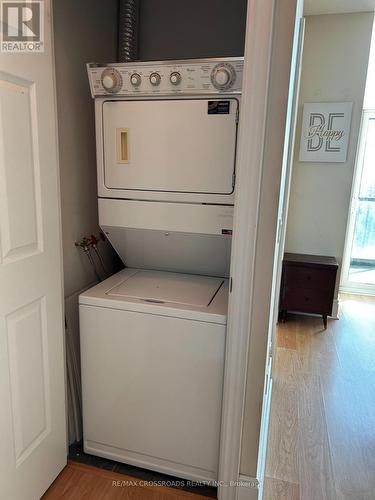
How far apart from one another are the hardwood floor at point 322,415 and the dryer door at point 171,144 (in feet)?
4.30

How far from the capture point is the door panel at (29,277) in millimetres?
1166

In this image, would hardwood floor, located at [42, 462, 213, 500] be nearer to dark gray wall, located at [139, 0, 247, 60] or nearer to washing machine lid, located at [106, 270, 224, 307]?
washing machine lid, located at [106, 270, 224, 307]

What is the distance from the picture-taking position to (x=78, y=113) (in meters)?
1.65

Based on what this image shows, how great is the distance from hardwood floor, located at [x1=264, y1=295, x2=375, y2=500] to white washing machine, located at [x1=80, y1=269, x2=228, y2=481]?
1.39 ft

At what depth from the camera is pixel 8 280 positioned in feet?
3.90

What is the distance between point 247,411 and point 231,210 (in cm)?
78

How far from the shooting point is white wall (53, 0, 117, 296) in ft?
5.00

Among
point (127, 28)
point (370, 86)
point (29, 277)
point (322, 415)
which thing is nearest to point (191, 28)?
point (127, 28)

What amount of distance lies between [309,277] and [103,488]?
2353mm

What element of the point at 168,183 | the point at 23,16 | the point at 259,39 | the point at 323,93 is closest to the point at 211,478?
the point at 168,183

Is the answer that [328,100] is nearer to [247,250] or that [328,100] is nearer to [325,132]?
[325,132]

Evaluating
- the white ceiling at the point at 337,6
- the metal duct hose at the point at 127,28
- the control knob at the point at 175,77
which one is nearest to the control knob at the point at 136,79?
the control knob at the point at 175,77

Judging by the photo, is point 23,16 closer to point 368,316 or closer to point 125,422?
point 125,422

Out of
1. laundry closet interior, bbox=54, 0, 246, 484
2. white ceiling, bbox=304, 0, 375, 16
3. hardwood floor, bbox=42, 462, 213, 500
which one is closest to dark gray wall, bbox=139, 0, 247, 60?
laundry closet interior, bbox=54, 0, 246, 484
